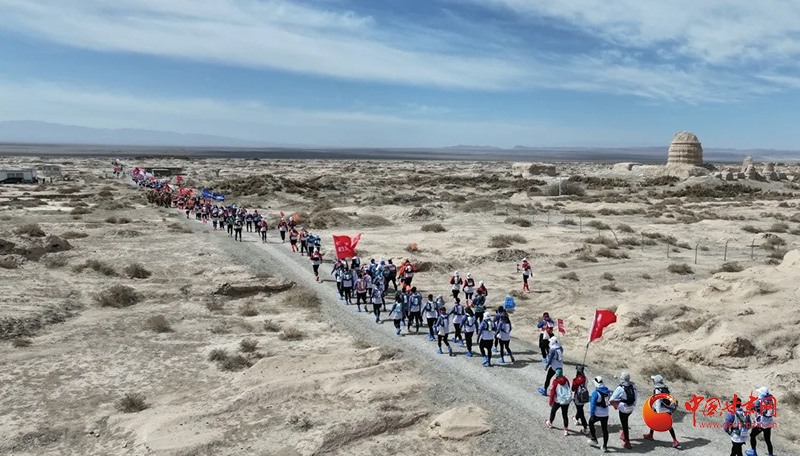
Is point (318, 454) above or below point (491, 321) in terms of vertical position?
below

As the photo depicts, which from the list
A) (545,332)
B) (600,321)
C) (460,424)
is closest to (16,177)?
(545,332)

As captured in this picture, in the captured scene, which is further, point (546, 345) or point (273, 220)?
point (273, 220)

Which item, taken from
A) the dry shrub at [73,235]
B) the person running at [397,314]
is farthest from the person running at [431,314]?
the dry shrub at [73,235]

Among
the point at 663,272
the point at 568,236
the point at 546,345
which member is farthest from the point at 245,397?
the point at 568,236

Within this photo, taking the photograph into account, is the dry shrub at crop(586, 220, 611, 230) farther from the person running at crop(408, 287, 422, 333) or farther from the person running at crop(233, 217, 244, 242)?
the person running at crop(408, 287, 422, 333)

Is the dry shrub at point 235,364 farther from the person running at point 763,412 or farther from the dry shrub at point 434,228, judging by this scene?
the dry shrub at point 434,228

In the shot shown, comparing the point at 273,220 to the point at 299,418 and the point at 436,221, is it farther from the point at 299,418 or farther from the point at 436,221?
the point at 299,418
